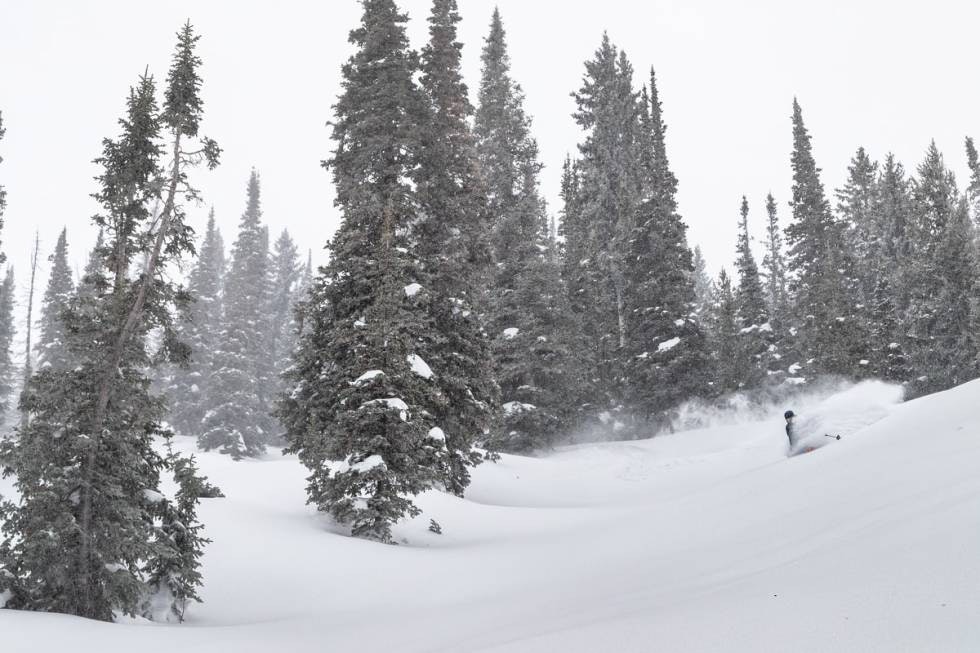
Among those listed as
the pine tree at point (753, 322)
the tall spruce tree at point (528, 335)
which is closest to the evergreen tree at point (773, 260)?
the pine tree at point (753, 322)

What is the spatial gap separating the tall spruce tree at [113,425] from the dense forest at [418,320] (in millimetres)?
36

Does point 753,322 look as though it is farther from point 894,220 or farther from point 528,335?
point 528,335

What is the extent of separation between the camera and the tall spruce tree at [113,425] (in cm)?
754

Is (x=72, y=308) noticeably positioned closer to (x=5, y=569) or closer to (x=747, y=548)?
(x=5, y=569)

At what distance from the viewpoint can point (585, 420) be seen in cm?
3366

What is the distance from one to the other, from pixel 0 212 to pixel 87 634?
2078 cm

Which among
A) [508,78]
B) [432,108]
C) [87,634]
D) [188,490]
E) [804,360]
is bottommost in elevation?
[87,634]

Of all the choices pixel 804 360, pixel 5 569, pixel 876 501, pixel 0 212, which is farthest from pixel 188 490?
pixel 804 360

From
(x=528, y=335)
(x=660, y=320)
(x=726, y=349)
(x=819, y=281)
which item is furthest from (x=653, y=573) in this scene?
(x=819, y=281)

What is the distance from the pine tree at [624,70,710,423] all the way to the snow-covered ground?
1664cm

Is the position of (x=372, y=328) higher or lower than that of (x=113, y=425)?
higher

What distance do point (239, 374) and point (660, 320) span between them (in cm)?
2754

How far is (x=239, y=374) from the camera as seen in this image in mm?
41562

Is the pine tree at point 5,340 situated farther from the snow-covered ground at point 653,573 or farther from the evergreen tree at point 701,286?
the evergreen tree at point 701,286
